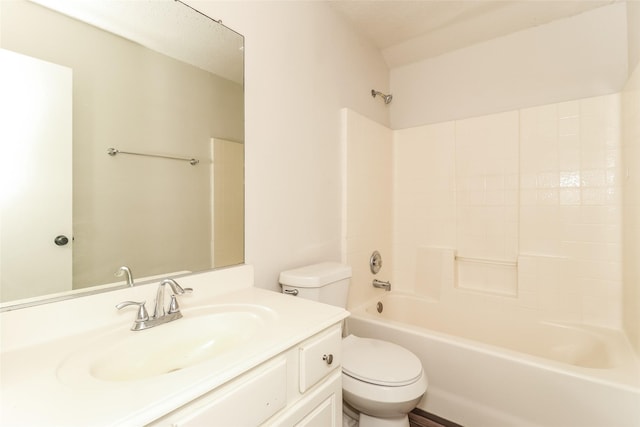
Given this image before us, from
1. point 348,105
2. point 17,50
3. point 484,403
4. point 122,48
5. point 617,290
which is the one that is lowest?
point 484,403

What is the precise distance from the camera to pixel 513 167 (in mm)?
2055

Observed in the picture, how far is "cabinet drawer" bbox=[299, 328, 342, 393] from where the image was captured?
84 cm

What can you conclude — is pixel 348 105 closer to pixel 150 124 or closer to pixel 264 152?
pixel 264 152

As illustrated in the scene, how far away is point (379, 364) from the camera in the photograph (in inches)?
52.1

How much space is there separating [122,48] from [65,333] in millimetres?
915

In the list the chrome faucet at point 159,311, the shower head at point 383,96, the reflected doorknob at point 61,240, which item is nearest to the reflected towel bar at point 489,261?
the shower head at point 383,96

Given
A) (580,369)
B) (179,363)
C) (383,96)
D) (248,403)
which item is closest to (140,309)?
(179,363)

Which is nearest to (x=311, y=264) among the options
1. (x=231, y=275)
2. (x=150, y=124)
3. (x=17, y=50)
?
(x=231, y=275)

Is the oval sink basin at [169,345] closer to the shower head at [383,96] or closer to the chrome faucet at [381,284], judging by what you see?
the chrome faucet at [381,284]

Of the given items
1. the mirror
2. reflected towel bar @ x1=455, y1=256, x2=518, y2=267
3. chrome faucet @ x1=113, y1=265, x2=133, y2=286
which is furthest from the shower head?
chrome faucet @ x1=113, y1=265, x2=133, y2=286

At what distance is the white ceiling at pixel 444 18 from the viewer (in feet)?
5.96

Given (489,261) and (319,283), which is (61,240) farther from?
(489,261)

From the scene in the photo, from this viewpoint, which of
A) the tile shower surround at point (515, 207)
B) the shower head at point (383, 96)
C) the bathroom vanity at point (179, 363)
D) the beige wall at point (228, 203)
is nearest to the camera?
the bathroom vanity at point (179, 363)

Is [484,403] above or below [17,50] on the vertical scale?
below
